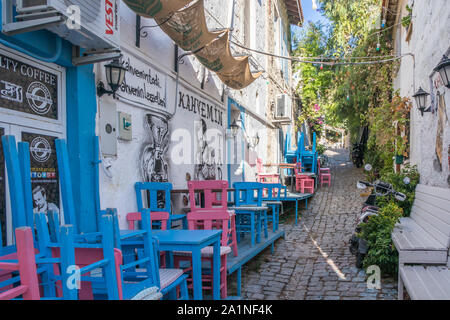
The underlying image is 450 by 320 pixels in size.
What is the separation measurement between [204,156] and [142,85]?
2691 millimetres

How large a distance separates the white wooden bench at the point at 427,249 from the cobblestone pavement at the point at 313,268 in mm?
608

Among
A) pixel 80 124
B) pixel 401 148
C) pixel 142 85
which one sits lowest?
pixel 401 148

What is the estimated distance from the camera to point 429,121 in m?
6.39

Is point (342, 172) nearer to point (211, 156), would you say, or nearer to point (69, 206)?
point (211, 156)

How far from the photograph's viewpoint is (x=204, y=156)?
7793mm

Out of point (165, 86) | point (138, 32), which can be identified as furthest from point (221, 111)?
point (138, 32)

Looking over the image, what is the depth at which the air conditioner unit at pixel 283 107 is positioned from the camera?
48.3ft

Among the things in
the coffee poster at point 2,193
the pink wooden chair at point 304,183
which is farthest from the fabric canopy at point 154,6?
the pink wooden chair at point 304,183

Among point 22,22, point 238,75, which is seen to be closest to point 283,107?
point 238,75

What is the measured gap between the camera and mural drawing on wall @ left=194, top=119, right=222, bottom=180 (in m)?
7.41

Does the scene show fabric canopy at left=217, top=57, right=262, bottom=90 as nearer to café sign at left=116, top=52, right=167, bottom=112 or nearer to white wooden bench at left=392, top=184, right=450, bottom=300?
café sign at left=116, top=52, right=167, bottom=112

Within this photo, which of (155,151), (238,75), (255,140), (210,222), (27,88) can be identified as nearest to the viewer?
(27,88)

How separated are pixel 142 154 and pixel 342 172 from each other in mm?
14771

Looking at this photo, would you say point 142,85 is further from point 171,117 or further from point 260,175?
point 260,175
